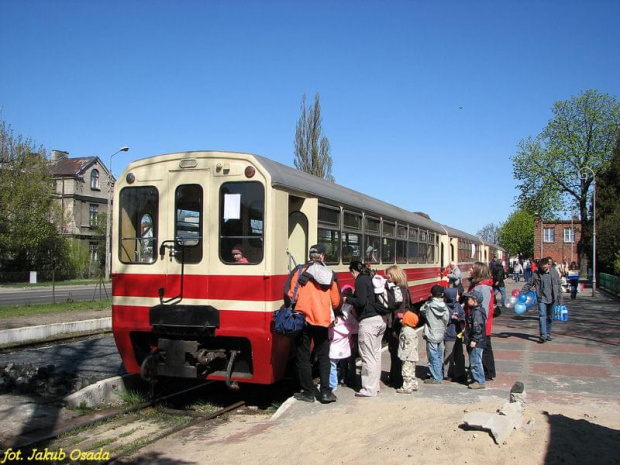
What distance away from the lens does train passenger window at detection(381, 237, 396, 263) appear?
1203 centimetres

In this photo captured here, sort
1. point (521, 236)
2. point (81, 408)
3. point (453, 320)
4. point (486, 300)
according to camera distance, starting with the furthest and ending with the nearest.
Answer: point (521, 236) < point (453, 320) < point (486, 300) < point (81, 408)

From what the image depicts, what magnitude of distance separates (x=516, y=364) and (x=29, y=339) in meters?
10.9

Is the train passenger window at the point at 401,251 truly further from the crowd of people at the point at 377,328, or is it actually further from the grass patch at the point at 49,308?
the grass patch at the point at 49,308

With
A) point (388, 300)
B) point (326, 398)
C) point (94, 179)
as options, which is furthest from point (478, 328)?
point (94, 179)

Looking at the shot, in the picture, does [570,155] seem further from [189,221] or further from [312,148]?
[189,221]

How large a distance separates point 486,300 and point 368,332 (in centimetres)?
191

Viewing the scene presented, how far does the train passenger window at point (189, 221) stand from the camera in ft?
24.7

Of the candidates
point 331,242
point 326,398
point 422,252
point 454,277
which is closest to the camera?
point 326,398

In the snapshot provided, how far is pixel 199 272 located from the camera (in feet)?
24.3

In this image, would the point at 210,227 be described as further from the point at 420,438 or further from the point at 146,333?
the point at 420,438

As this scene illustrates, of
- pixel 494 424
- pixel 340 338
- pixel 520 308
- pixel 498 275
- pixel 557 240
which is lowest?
pixel 494 424

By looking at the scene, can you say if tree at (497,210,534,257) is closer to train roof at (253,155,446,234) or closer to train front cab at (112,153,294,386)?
train roof at (253,155,446,234)

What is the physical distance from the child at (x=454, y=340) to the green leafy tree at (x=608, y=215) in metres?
31.0

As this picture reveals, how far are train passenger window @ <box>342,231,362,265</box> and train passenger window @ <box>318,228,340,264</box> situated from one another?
30 cm
